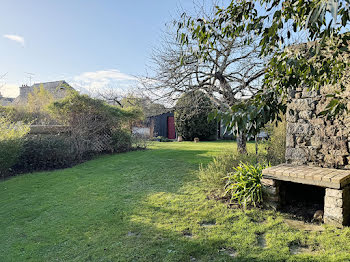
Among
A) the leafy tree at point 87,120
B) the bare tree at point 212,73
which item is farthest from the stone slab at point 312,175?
the leafy tree at point 87,120

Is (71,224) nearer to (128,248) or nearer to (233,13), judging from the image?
(128,248)

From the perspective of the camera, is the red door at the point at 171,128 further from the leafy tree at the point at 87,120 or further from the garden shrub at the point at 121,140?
the leafy tree at the point at 87,120

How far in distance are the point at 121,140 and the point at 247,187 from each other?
6466mm

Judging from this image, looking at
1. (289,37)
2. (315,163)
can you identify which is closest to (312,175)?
(315,163)

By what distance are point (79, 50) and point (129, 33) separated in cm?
300

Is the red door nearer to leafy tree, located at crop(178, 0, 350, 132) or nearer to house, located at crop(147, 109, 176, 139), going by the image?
house, located at crop(147, 109, 176, 139)

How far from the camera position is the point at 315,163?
392cm

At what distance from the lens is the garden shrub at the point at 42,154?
662cm

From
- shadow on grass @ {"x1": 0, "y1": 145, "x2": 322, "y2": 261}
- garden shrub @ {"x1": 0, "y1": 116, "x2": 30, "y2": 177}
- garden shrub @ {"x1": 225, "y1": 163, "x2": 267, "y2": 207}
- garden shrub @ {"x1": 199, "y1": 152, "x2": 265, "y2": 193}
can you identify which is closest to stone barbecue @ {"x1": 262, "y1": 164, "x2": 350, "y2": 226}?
garden shrub @ {"x1": 225, "y1": 163, "x2": 267, "y2": 207}

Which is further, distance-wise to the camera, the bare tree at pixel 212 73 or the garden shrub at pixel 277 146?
the bare tree at pixel 212 73

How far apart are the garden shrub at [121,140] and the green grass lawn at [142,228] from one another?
3.93m

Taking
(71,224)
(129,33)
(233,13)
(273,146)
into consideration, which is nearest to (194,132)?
(129,33)

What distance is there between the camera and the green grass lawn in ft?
8.29

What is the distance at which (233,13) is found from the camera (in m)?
1.76
